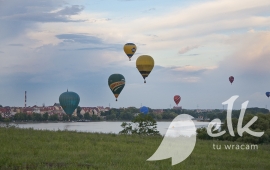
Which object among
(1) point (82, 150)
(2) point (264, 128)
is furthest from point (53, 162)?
(2) point (264, 128)

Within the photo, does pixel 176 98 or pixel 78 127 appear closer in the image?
pixel 78 127

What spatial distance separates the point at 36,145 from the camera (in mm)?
16328

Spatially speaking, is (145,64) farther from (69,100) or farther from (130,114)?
(130,114)

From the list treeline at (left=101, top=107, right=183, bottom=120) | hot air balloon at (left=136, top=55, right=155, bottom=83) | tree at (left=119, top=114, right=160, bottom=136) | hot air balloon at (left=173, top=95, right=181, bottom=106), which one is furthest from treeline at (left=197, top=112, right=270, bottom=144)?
treeline at (left=101, top=107, right=183, bottom=120)

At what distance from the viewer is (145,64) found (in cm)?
4228

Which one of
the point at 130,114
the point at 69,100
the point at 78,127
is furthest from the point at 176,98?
the point at 130,114

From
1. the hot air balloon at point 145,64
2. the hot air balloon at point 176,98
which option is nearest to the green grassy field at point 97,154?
the hot air balloon at point 145,64

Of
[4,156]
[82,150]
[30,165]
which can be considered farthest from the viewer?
[82,150]

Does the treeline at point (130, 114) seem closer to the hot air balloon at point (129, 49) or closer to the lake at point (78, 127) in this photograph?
the lake at point (78, 127)

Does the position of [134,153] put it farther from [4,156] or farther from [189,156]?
[4,156]

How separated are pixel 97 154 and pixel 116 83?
2968 cm

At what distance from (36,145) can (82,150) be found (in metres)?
1.96

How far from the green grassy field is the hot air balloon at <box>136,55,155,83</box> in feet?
73.4

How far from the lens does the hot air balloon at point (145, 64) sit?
139ft
